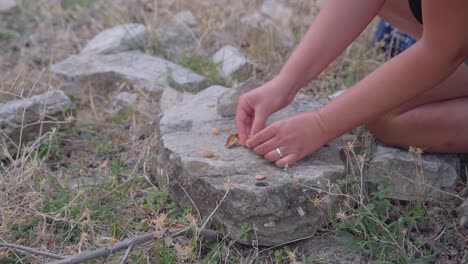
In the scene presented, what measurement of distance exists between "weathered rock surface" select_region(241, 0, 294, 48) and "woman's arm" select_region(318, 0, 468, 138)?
3.22 feet

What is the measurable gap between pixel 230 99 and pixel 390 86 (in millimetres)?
482

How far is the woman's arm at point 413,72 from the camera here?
1.26m

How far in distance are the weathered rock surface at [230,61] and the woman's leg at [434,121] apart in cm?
68

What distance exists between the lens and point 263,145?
1514 mm

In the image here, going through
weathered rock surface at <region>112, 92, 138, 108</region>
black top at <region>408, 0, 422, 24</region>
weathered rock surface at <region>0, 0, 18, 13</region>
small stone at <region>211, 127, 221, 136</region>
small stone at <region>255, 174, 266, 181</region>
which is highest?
black top at <region>408, 0, 422, 24</region>

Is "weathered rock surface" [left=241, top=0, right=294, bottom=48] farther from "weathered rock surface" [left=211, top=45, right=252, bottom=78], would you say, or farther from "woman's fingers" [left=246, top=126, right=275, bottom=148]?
"woman's fingers" [left=246, top=126, right=275, bottom=148]

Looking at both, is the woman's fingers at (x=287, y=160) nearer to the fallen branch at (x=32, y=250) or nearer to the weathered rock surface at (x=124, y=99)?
the fallen branch at (x=32, y=250)

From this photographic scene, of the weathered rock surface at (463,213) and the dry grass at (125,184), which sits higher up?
the weathered rock surface at (463,213)

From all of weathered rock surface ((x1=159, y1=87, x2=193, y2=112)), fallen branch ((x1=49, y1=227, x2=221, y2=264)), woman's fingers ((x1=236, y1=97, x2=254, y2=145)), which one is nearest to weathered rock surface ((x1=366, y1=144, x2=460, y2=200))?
woman's fingers ((x1=236, y1=97, x2=254, y2=145))

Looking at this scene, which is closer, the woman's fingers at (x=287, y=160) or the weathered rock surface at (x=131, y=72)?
the woman's fingers at (x=287, y=160)

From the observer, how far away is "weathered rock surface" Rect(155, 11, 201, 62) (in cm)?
247

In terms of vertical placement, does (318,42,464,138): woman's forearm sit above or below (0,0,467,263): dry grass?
above

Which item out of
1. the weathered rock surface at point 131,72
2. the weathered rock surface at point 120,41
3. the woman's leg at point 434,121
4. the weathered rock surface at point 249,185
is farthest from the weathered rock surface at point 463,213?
the weathered rock surface at point 120,41

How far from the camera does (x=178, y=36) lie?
253 centimetres
